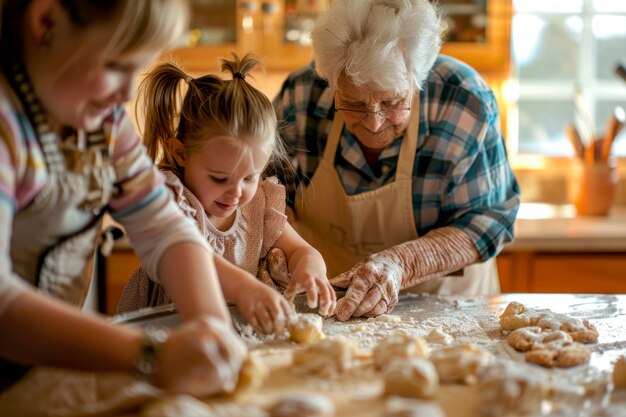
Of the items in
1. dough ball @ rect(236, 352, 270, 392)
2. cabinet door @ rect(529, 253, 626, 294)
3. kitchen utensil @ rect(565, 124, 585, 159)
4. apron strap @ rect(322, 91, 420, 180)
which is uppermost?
apron strap @ rect(322, 91, 420, 180)

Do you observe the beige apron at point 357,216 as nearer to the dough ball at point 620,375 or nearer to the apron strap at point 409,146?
the apron strap at point 409,146

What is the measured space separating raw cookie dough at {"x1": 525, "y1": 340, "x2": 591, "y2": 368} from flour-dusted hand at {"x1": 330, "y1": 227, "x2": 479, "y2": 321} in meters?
0.33

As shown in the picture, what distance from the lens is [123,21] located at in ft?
2.82

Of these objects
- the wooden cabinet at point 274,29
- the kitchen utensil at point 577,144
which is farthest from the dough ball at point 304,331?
the kitchen utensil at point 577,144

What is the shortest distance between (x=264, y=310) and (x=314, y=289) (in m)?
0.15

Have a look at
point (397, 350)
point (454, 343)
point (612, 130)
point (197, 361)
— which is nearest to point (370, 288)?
point (454, 343)

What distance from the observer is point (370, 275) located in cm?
145

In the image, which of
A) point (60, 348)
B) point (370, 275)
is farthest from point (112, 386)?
point (370, 275)

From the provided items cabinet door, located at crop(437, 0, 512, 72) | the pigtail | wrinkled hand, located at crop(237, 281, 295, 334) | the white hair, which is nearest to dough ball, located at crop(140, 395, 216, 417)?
wrinkled hand, located at crop(237, 281, 295, 334)

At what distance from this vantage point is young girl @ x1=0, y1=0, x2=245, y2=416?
86 centimetres

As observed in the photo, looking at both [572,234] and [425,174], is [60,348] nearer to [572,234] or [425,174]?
[425,174]

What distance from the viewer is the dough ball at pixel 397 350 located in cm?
108

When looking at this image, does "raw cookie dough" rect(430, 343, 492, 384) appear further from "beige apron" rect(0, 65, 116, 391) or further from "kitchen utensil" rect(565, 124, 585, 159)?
"kitchen utensil" rect(565, 124, 585, 159)

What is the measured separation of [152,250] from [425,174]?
2.78 feet
